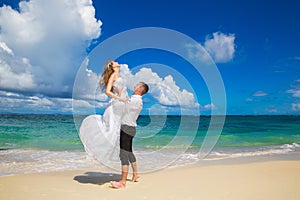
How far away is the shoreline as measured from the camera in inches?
171

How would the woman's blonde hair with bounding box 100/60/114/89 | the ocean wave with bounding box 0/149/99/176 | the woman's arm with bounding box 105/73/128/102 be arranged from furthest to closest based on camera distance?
1. the ocean wave with bounding box 0/149/99/176
2. the woman's blonde hair with bounding box 100/60/114/89
3. the woman's arm with bounding box 105/73/128/102

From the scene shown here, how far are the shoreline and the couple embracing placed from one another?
0.47 metres

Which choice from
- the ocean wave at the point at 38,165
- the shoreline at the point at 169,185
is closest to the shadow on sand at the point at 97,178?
the shoreline at the point at 169,185

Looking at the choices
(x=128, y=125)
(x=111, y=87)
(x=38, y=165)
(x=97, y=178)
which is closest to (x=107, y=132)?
(x=128, y=125)

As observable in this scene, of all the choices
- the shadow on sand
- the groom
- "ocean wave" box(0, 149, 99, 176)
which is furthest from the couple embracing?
"ocean wave" box(0, 149, 99, 176)

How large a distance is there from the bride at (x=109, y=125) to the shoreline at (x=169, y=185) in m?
0.61

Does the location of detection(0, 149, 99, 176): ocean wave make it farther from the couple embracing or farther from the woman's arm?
the woman's arm

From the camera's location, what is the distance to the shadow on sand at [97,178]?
537 cm

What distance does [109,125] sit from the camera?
4770mm

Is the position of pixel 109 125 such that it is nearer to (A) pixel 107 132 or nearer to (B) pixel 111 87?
(A) pixel 107 132

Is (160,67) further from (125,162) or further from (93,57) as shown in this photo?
(125,162)

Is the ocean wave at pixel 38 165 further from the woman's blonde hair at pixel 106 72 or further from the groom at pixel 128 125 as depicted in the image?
the woman's blonde hair at pixel 106 72

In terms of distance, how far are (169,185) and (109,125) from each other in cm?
152

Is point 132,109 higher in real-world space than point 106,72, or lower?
lower
